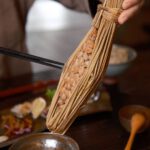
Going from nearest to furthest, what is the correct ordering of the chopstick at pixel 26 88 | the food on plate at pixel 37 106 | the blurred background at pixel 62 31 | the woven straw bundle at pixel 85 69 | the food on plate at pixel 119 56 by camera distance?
the woven straw bundle at pixel 85 69 < the food on plate at pixel 37 106 < the chopstick at pixel 26 88 < the food on plate at pixel 119 56 < the blurred background at pixel 62 31

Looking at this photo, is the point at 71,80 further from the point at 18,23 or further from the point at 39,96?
the point at 18,23

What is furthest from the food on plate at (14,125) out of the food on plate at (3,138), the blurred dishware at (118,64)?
the blurred dishware at (118,64)

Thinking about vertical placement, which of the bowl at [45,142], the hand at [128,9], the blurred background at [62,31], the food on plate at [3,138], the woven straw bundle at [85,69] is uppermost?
the hand at [128,9]

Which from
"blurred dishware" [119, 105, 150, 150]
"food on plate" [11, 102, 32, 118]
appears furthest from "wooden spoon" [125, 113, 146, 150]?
"food on plate" [11, 102, 32, 118]

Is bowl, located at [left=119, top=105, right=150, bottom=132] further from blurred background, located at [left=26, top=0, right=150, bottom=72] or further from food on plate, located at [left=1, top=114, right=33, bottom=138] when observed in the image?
blurred background, located at [left=26, top=0, right=150, bottom=72]

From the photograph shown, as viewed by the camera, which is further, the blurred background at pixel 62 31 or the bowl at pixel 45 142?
the blurred background at pixel 62 31

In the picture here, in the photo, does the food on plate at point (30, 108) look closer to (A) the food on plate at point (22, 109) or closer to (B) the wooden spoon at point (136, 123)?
(A) the food on plate at point (22, 109)

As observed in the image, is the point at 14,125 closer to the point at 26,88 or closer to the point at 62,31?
the point at 26,88
